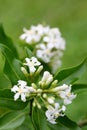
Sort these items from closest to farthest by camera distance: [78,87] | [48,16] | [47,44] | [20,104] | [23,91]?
1. [23,91]
2. [20,104]
3. [78,87]
4. [47,44]
5. [48,16]

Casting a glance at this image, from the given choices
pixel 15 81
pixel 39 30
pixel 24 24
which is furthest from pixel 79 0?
pixel 15 81

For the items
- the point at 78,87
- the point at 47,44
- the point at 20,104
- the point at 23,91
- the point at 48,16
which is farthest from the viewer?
the point at 48,16

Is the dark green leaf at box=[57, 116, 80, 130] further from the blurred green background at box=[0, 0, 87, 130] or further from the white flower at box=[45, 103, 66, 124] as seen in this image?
the blurred green background at box=[0, 0, 87, 130]

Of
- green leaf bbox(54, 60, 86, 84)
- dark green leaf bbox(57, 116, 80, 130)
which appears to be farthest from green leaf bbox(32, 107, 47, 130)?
green leaf bbox(54, 60, 86, 84)

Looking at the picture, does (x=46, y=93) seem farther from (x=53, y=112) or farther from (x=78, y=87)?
(x=78, y=87)

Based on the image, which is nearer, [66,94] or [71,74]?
[66,94]

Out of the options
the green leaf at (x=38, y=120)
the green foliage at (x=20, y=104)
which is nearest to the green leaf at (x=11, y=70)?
the green foliage at (x=20, y=104)

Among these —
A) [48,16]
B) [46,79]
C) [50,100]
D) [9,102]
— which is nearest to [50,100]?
[50,100]

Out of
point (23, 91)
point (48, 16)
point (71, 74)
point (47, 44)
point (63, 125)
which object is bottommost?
point (63, 125)
